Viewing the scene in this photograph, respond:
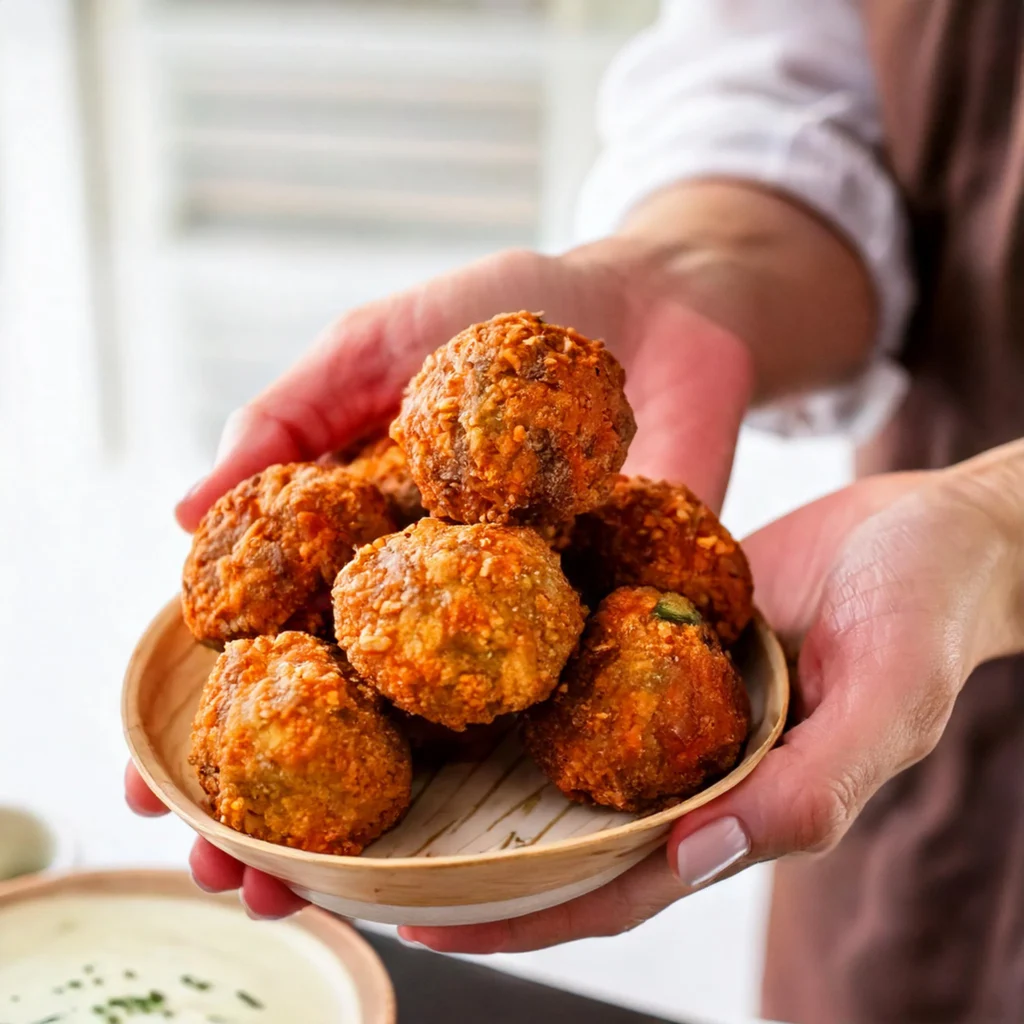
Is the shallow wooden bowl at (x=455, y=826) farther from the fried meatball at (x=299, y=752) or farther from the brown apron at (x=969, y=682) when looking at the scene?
the brown apron at (x=969, y=682)

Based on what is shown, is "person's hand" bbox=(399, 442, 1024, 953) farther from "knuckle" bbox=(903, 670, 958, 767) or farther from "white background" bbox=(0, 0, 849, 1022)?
"white background" bbox=(0, 0, 849, 1022)

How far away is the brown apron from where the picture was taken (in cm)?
168

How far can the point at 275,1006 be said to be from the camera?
1.24 metres

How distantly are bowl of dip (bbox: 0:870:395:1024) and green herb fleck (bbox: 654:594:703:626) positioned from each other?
1.64 feet

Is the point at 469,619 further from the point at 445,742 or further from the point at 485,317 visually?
the point at 485,317

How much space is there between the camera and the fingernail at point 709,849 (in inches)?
38.3

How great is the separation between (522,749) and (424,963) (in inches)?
17.2

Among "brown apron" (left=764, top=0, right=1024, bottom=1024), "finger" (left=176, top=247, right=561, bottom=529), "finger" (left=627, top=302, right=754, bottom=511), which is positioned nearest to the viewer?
"finger" (left=176, top=247, right=561, bottom=529)

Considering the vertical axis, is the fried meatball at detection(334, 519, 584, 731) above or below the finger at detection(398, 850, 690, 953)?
above

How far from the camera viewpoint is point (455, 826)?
105 centimetres

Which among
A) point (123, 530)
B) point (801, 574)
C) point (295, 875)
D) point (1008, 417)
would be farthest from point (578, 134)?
point (295, 875)

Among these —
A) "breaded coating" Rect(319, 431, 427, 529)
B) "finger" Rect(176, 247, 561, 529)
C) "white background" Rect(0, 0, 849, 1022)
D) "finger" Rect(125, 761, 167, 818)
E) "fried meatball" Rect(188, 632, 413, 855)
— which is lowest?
"white background" Rect(0, 0, 849, 1022)

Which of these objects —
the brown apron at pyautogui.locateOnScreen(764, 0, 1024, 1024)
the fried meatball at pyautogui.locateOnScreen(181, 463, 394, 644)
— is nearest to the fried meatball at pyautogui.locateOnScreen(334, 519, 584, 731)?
the fried meatball at pyautogui.locateOnScreen(181, 463, 394, 644)

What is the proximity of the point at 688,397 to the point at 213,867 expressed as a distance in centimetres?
85
